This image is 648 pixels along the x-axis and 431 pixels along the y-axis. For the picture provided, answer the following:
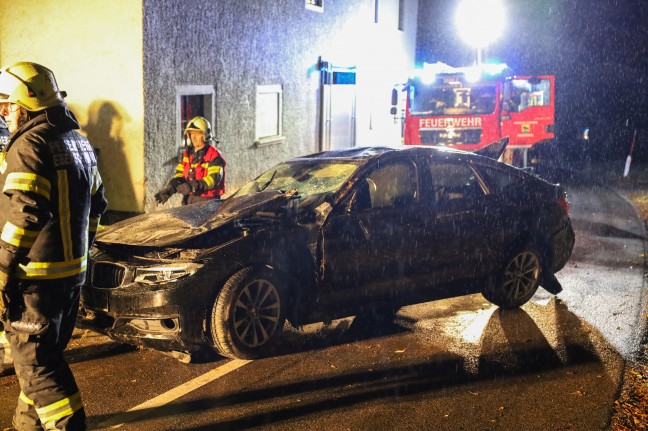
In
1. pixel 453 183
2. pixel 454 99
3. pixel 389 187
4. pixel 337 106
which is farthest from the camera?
pixel 337 106

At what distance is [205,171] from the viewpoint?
26.7 ft

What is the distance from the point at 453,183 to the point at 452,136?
10.8 m

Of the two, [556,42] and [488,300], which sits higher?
[556,42]

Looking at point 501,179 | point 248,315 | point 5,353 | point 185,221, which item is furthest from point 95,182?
point 501,179

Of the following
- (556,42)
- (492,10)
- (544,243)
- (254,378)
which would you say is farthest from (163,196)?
(556,42)

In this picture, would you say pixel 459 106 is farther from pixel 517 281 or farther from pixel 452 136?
pixel 517 281

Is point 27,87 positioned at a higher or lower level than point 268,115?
→ higher

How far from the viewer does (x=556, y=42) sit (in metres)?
40.7

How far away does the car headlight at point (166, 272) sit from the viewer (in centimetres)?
544

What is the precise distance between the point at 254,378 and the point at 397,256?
166 centimetres

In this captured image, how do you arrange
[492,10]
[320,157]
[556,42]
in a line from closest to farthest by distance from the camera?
[320,157], [492,10], [556,42]

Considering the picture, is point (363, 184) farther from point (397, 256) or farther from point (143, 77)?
point (143, 77)

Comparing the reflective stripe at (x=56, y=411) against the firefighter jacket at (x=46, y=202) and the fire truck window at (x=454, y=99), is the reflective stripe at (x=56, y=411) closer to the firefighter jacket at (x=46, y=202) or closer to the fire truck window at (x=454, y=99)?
the firefighter jacket at (x=46, y=202)

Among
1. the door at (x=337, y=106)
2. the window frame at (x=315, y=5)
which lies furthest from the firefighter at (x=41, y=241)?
the door at (x=337, y=106)
